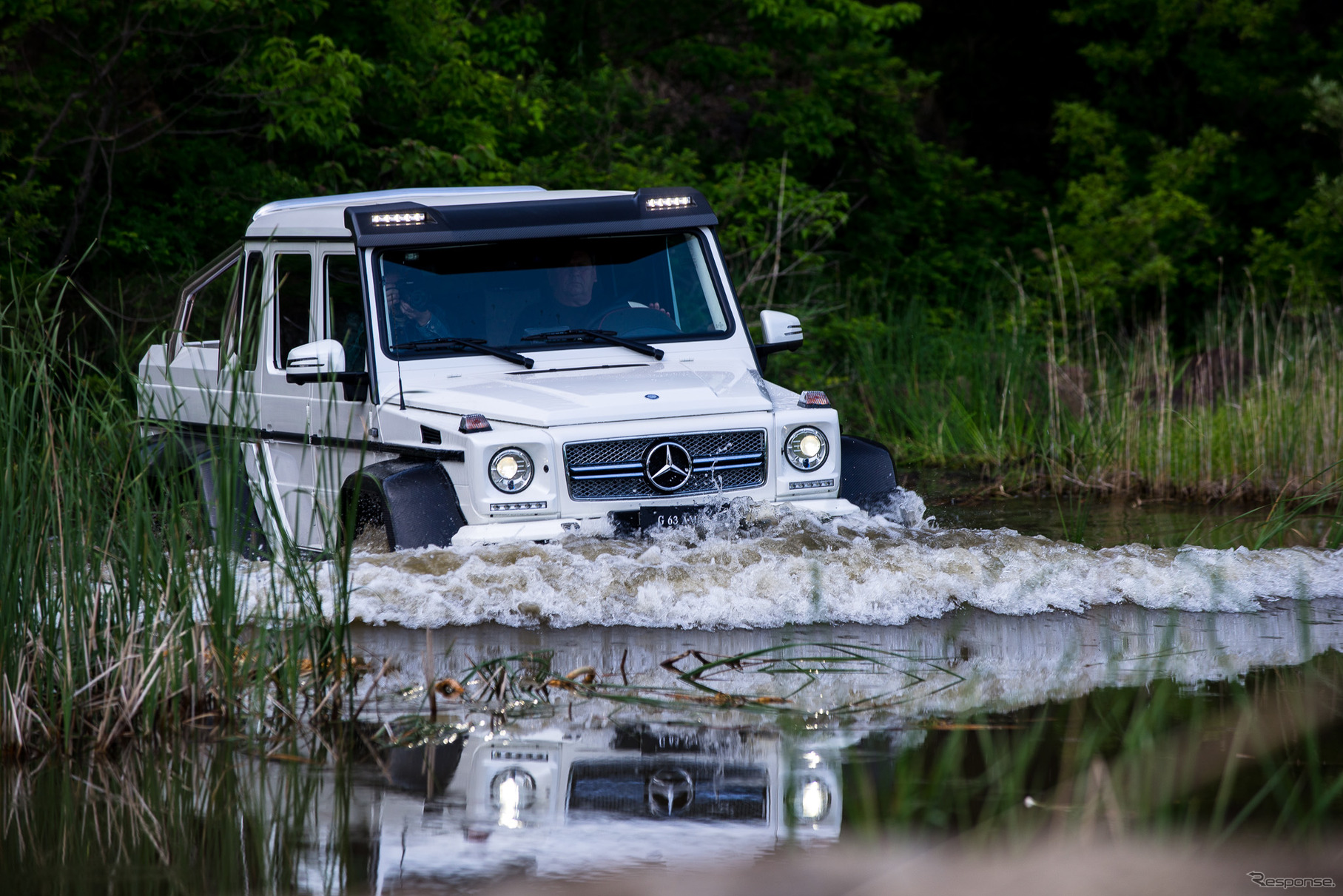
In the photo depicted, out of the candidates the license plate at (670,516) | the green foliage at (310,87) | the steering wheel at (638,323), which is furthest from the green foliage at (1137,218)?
the license plate at (670,516)

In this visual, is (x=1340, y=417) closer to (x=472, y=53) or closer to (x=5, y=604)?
(x=5, y=604)

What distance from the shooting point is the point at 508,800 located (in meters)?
4.15

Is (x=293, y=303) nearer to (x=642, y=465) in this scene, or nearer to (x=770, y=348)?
(x=642, y=465)

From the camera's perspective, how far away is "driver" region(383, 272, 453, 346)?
7.29 metres

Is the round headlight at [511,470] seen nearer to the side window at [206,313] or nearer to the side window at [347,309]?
the side window at [347,309]

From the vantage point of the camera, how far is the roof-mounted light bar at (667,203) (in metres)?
7.75

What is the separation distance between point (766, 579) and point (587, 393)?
3.75 ft

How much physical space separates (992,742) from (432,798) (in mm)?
1528

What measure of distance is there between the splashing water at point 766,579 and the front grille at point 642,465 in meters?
0.15

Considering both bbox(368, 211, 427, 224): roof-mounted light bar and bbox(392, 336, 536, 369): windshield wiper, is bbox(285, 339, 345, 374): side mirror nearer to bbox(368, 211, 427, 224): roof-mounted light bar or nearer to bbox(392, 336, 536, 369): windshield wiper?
bbox(392, 336, 536, 369): windshield wiper

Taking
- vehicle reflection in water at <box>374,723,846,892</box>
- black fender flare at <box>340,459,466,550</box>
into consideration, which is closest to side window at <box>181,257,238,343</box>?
black fender flare at <box>340,459,466,550</box>

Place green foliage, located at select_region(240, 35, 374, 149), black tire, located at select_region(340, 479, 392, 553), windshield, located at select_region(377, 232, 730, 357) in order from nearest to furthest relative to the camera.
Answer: black tire, located at select_region(340, 479, 392, 553)
windshield, located at select_region(377, 232, 730, 357)
green foliage, located at select_region(240, 35, 374, 149)

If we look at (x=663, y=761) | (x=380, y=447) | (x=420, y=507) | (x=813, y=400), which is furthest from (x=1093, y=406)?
(x=663, y=761)

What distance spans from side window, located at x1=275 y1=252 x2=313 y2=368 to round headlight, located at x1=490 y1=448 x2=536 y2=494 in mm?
1687
